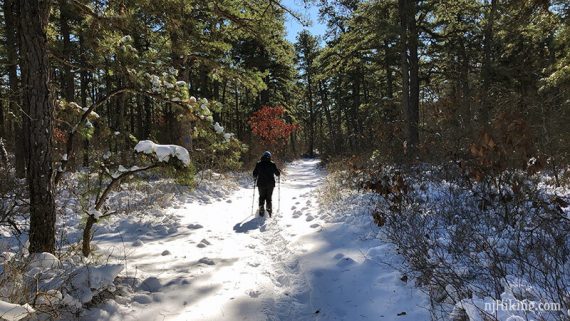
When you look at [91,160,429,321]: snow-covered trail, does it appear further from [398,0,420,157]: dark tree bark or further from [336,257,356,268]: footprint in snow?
[398,0,420,157]: dark tree bark

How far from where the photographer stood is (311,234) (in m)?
7.24

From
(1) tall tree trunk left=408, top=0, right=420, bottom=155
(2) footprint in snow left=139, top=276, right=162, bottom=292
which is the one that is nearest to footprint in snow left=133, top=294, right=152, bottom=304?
(2) footprint in snow left=139, top=276, right=162, bottom=292

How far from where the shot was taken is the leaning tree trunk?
4.29 m

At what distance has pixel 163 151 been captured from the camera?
15.8ft

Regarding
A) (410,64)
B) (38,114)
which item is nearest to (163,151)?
(38,114)

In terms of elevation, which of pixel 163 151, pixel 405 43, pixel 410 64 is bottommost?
pixel 163 151

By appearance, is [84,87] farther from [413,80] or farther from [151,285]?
[151,285]

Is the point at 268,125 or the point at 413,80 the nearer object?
the point at 413,80

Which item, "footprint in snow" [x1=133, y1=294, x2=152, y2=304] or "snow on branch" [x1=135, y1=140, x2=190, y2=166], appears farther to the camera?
"snow on branch" [x1=135, y1=140, x2=190, y2=166]

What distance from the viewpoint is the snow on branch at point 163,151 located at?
4.79 m

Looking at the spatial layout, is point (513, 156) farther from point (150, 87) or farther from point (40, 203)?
point (40, 203)

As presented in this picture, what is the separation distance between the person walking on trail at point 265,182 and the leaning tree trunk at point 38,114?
5.50 meters

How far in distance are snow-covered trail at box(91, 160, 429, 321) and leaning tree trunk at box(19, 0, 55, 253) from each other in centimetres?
125

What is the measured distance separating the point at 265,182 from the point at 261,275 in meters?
4.75
